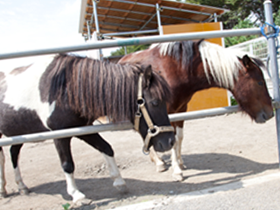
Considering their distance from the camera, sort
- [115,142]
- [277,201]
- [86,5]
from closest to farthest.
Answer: [277,201]
[115,142]
[86,5]

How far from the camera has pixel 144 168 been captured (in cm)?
328

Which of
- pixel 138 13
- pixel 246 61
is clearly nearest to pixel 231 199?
pixel 246 61

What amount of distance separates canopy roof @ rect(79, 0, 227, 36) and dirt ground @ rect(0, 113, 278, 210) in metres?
3.59

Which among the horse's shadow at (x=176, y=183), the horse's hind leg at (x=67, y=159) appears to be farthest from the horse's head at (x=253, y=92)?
the horse's hind leg at (x=67, y=159)

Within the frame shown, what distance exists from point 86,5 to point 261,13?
17807 mm

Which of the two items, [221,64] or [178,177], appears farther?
[178,177]

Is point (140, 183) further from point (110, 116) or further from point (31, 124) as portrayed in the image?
point (31, 124)

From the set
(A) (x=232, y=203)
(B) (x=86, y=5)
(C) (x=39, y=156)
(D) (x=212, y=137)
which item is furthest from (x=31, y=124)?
(B) (x=86, y=5)

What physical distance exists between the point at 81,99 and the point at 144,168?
1.90 m

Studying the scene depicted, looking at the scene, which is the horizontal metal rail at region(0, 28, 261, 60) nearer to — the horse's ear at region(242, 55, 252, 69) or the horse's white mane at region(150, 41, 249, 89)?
the horse's ear at region(242, 55, 252, 69)

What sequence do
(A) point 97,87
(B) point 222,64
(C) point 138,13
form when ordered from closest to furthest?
(A) point 97,87 < (B) point 222,64 < (C) point 138,13

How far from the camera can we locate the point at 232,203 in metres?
1.67

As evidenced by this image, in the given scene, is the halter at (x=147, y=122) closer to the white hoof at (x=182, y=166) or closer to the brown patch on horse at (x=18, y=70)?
the brown patch on horse at (x=18, y=70)

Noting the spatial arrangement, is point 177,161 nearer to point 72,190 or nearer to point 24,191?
point 72,190
